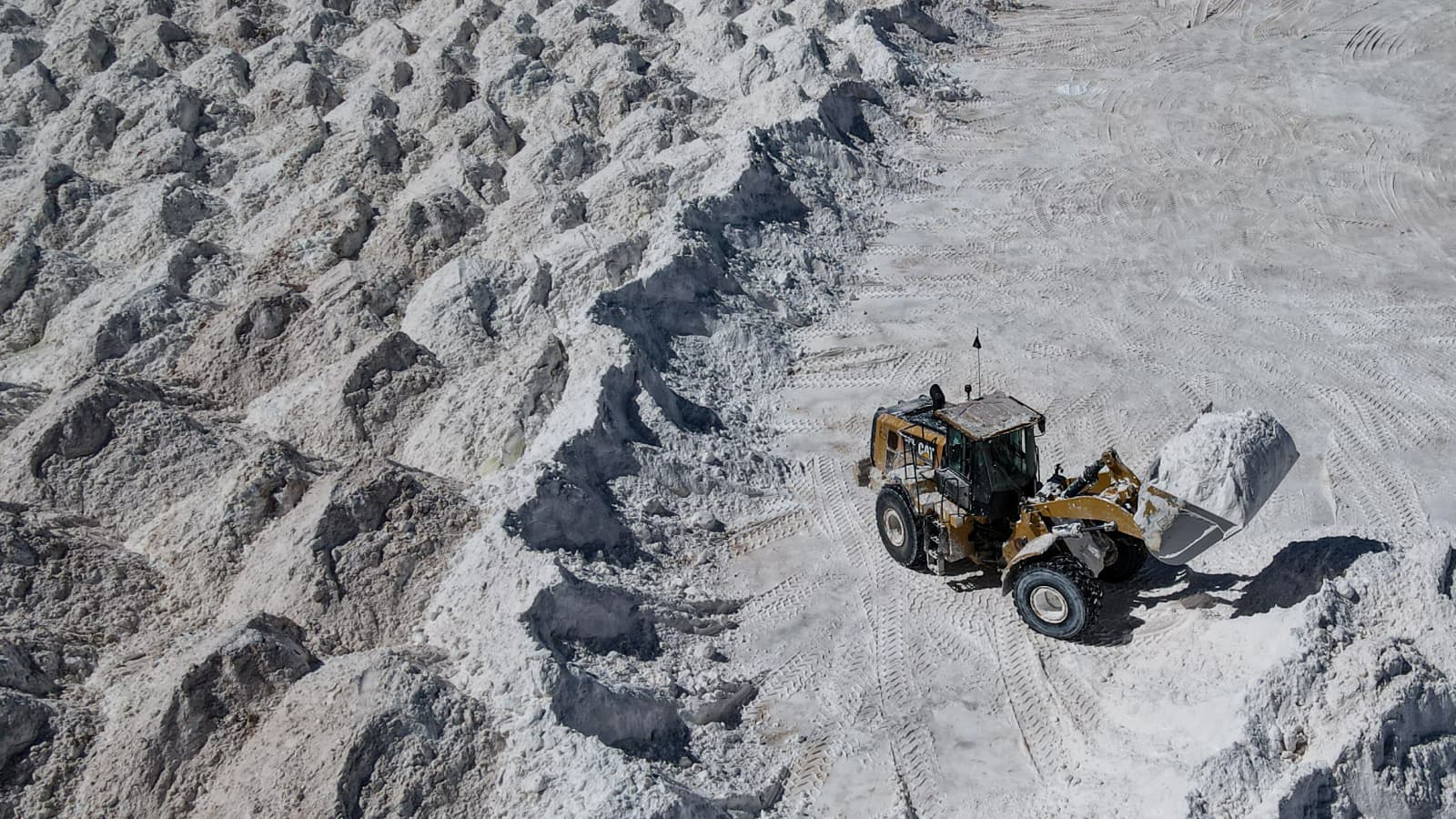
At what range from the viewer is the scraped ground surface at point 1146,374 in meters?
8.14

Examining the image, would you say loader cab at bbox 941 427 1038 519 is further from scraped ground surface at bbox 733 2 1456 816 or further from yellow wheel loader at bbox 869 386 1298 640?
scraped ground surface at bbox 733 2 1456 816

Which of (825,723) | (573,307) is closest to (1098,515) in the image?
(825,723)

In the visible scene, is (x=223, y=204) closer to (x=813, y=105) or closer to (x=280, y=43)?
(x=280, y=43)

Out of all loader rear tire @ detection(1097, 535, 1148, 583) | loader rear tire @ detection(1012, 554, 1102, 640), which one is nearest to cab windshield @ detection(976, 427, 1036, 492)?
loader rear tire @ detection(1012, 554, 1102, 640)

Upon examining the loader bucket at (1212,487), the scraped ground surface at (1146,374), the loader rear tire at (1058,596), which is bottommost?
the scraped ground surface at (1146,374)

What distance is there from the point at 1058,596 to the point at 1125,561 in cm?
97

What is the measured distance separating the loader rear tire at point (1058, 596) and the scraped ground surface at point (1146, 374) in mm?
222

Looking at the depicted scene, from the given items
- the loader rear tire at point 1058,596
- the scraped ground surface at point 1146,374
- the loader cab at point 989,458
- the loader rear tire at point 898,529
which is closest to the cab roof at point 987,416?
the loader cab at point 989,458

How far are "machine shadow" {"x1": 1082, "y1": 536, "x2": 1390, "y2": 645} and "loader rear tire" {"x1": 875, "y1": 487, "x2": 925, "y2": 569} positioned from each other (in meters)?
1.59

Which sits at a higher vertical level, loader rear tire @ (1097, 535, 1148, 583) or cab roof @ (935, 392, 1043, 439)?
cab roof @ (935, 392, 1043, 439)

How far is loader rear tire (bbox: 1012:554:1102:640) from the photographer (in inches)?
351

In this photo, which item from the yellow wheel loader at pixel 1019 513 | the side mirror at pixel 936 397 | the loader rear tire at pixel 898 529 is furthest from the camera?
the loader rear tire at pixel 898 529

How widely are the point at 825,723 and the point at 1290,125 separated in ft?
47.7

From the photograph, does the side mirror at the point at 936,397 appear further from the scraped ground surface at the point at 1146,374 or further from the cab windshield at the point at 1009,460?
the scraped ground surface at the point at 1146,374
